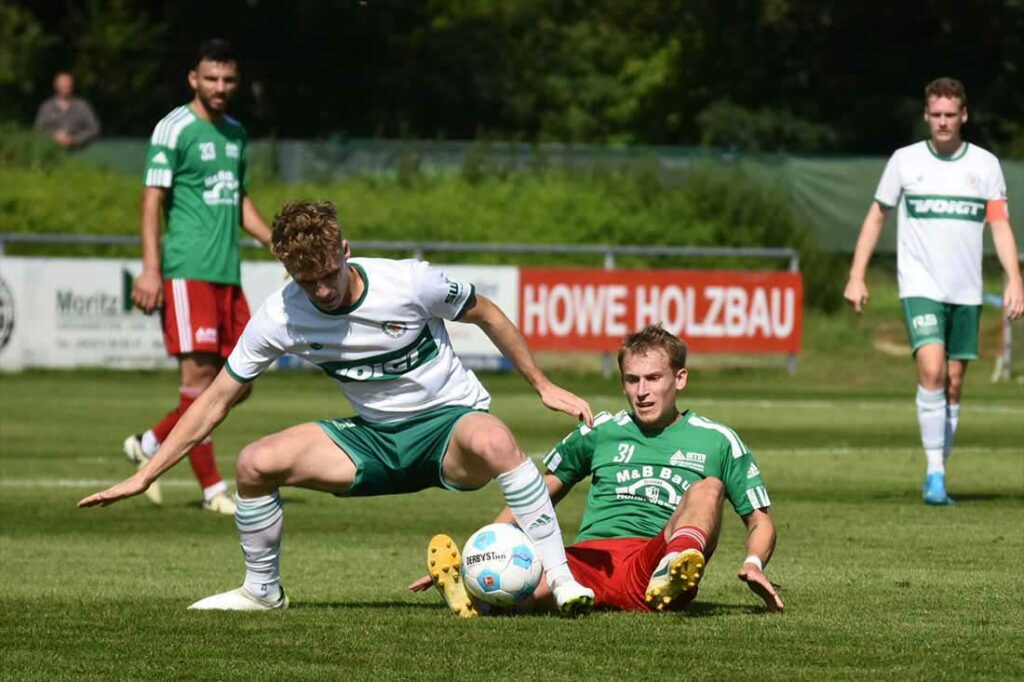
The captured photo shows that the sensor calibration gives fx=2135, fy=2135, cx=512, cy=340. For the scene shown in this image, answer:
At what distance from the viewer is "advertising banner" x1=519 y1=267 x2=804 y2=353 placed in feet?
76.4

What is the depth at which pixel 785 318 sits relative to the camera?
24125 mm

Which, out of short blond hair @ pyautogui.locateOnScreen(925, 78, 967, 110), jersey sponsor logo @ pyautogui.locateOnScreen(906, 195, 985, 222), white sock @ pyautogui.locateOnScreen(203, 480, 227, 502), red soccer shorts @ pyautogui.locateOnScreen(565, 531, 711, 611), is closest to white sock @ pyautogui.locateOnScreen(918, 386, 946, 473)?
jersey sponsor logo @ pyautogui.locateOnScreen(906, 195, 985, 222)

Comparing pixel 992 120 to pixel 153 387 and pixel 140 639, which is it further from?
pixel 140 639

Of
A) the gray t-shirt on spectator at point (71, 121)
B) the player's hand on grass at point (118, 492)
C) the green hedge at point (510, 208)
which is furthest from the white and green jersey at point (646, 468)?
the gray t-shirt on spectator at point (71, 121)

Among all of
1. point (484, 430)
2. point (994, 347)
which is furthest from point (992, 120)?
point (484, 430)

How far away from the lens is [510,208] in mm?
28656

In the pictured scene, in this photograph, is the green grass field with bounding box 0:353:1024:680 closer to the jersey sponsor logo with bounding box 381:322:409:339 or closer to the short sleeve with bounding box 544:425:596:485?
the short sleeve with bounding box 544:425:596:485

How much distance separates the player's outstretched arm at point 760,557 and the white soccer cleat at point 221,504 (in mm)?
4807

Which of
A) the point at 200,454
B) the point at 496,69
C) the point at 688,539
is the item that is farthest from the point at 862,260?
the point at 496,69

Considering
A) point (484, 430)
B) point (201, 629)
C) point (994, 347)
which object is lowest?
point (994, 347)

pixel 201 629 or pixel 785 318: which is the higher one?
pixel 201 629

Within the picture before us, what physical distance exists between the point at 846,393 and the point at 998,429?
4.98 metres

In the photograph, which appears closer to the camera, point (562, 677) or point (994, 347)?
point (562, 677)

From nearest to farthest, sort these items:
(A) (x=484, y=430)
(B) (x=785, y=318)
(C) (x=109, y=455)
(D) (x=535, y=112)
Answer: (A) (x=484, y=430), (C) (x=109, y=455), (B) (x=785, y=318), (D) (x=535, y=112)
